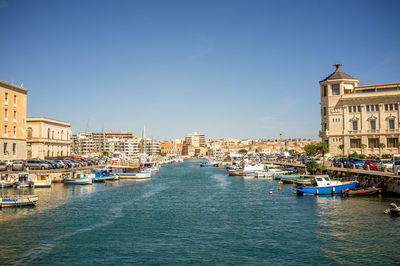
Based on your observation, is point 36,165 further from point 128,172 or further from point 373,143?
point 373,143

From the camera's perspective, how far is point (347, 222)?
84.9 feet

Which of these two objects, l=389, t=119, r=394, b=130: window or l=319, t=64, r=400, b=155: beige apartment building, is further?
l=319, t=64, r=400, b=155: beige apartment building

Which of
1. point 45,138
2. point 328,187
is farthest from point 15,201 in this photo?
point 45,138

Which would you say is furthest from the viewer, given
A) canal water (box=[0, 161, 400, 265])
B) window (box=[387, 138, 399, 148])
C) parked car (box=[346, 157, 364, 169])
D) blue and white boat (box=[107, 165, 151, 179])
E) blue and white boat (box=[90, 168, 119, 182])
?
blue and white boat (box=[107, 165, 151, 179])

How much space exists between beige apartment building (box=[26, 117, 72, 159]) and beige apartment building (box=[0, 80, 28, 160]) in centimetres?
1674

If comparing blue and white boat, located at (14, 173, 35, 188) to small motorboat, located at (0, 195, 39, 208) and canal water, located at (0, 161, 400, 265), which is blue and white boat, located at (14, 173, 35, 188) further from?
small motorboat, located at (0, 195, 39, 208)

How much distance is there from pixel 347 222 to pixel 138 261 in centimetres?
1693

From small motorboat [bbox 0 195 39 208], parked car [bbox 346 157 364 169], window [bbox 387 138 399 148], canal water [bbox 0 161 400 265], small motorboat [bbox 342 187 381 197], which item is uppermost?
window [bbox 387 138 399 148]

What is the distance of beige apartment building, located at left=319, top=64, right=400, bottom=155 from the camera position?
66.6 m

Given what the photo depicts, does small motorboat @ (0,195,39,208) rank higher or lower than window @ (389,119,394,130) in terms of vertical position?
lower

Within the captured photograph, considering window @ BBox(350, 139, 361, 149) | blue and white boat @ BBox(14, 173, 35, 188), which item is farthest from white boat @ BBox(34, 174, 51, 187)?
window @ BBox(350, 139, 361, 149)

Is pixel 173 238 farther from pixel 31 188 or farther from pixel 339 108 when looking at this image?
pixel 339 108

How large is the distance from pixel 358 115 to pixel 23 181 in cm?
6428

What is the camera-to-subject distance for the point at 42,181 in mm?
48500
